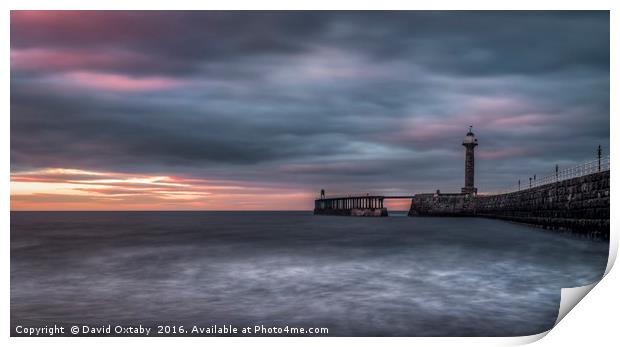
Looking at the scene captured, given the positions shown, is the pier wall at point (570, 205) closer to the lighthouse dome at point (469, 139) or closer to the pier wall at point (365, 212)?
the lighthouse dome at point (469, 139)

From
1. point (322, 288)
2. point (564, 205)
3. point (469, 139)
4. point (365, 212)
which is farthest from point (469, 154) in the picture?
point (322, 288)

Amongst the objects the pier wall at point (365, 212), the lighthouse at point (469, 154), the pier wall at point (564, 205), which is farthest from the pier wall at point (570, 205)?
the pier wall at point (365, 212)

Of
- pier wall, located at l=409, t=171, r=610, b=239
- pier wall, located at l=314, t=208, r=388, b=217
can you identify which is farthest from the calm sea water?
pier wall, located at l=314, t=208, r=388, b=217

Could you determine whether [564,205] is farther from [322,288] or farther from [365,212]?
[365,212]

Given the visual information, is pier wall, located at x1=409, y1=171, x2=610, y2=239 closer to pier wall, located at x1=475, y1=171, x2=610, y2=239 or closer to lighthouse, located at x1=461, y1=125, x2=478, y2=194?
pier wall, located at x1=475, y1=171, x2=610, y2=239

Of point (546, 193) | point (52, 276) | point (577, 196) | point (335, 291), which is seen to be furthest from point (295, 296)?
point (546, 193)

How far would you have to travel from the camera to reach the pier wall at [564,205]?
20.6m

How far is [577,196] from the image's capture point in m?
24.2

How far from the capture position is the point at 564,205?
2794 cm
